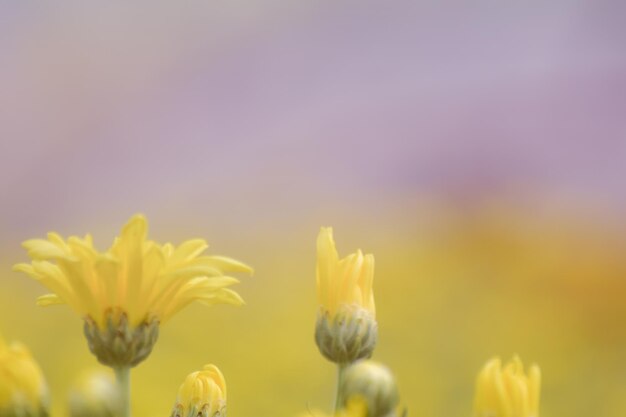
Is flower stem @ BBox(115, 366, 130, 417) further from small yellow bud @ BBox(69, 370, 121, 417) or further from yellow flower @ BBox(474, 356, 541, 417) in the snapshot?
yellow flower @ BBox(474, 356, 541, 417)

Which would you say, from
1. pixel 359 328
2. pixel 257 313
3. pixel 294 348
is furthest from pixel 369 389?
pixel 257 313

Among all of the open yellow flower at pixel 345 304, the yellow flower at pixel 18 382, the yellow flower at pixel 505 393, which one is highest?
the open yellow flower at pixel 345 304

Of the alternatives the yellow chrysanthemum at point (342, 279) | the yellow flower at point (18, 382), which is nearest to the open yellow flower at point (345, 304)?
the yellow chrysanthemum at point (342, 279)

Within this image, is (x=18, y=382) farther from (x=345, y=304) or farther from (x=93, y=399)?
(x=345, y=304)

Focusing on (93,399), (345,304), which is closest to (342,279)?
(345,304)

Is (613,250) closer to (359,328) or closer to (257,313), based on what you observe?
(257,313)

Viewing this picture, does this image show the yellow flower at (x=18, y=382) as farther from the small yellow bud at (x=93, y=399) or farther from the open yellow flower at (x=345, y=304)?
the open yellow flower at (x=345, y=304)
